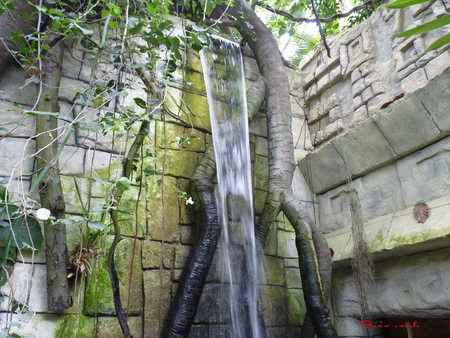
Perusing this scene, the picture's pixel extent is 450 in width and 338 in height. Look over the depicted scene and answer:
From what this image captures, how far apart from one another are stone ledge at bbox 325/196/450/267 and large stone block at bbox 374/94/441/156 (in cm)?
40

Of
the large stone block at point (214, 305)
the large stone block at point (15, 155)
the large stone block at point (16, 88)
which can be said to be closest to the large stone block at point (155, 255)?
the large stone block at point (214, 305)

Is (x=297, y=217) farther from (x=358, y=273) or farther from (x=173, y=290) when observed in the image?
(x=173, y=290)

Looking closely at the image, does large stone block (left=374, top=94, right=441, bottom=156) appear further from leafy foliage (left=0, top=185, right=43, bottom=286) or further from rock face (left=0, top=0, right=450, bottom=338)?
leafy foliage (left=0, top=185, right=43, bottom=286)

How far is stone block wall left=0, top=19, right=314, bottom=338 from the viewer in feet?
6.82

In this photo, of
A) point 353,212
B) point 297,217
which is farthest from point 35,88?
point 353,212

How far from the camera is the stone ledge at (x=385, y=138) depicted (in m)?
2.35

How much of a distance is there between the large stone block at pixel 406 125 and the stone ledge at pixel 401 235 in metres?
0.40

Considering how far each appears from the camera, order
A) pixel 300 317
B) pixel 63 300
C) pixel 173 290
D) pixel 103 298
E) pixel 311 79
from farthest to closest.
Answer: pixel 311 79, pixel 300 317, pixel 173 290, pixel 103 298, pixel 63 300

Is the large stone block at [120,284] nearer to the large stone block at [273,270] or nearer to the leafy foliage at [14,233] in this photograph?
the leafy foliage at [14,233]

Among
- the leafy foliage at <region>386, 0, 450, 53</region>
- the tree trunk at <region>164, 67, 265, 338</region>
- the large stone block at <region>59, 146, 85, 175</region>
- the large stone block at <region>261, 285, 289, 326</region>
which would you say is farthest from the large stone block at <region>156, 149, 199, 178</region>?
the leafy foliage at <region>386, 0, 450, 53</region>

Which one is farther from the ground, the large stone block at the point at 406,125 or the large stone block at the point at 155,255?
the large stone block at the point at 406,125

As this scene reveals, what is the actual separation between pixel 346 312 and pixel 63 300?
6.55ft

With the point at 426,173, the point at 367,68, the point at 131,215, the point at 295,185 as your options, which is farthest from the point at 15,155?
the point at 367,68

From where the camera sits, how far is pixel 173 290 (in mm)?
2434
